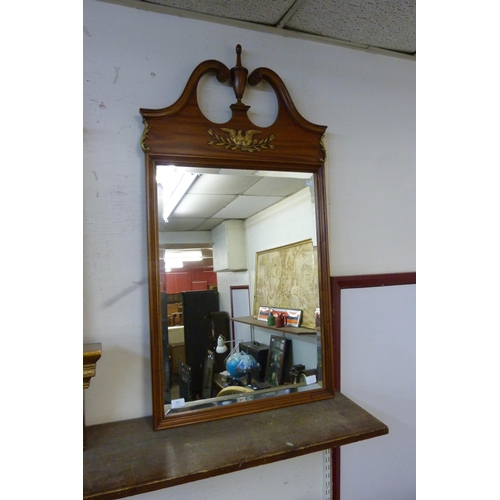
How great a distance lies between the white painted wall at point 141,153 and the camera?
3.35 feet

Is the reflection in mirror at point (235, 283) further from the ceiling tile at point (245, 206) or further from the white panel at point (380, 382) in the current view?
the white panel at point (380, 382)

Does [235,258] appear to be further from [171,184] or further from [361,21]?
[361,21]

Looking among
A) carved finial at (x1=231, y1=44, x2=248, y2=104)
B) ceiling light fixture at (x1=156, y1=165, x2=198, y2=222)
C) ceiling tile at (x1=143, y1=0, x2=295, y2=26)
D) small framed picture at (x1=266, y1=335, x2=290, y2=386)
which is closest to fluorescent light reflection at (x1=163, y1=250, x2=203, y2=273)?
ceiling light fixture at (x1=156, y1=165, x2=198, y2=222)

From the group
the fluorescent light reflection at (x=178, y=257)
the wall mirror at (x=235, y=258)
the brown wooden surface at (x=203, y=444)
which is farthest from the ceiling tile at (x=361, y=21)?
the brown wooden surface at (x=203, y=444)

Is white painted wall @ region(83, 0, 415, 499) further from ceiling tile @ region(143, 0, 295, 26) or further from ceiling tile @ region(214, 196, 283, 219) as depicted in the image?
ceiling tile @ region(214, 196, 283, 219)

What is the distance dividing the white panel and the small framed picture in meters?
0.23

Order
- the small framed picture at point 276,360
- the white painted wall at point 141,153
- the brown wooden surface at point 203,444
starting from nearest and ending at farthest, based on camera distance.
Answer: the brown wooden surface at point 203,444 → the white painted wall at point 141,153 → the small framed picture at point 276,360

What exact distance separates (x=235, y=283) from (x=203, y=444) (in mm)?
489

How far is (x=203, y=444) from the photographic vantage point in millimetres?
906

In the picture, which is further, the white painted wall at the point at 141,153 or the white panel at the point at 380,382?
the white panel at the point at 380,382

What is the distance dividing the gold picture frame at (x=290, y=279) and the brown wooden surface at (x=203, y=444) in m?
0.32
